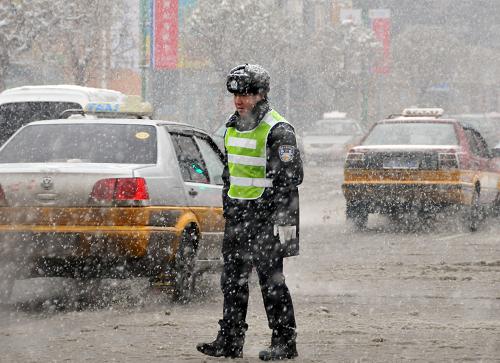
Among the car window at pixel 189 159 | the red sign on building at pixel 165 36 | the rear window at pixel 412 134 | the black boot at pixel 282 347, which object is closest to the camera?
the black boot at pixel 282 347

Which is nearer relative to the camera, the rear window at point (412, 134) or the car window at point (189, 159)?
the car window at point (189, 159)

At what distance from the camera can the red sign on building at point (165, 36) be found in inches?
1275

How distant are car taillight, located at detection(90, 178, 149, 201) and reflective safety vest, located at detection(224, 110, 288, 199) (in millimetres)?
1914

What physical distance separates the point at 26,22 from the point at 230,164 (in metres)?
21.2

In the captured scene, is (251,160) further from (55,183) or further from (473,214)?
(473,214)

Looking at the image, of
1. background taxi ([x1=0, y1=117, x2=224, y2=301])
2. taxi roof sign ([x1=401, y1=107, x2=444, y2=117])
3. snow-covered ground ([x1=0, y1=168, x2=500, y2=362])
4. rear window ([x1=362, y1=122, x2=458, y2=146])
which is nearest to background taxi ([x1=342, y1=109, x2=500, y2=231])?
rear window ([x1=362, y1=122, x2=458, y2=146])

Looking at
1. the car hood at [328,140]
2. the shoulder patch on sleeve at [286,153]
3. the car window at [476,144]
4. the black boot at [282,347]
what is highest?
the shoulder patch on sleeve at [286,153]

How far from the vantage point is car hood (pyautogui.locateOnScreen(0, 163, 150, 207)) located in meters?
8.88

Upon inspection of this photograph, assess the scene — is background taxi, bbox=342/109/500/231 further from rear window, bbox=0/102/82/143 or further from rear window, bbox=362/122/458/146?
rear window, bbox=0/102/82/143

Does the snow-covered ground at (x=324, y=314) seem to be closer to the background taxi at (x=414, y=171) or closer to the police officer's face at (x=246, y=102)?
the police officer's face at (x=246, y=102)

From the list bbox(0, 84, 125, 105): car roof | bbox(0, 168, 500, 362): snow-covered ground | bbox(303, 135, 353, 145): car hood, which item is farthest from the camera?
bbox(303, 135, 353, 145): car hood

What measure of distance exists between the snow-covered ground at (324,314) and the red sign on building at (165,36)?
1886 centimetres

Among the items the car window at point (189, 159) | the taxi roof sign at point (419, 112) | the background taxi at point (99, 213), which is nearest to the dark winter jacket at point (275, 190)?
the background taxi at point (99, 213)

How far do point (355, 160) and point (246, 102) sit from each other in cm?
Answer: 961
